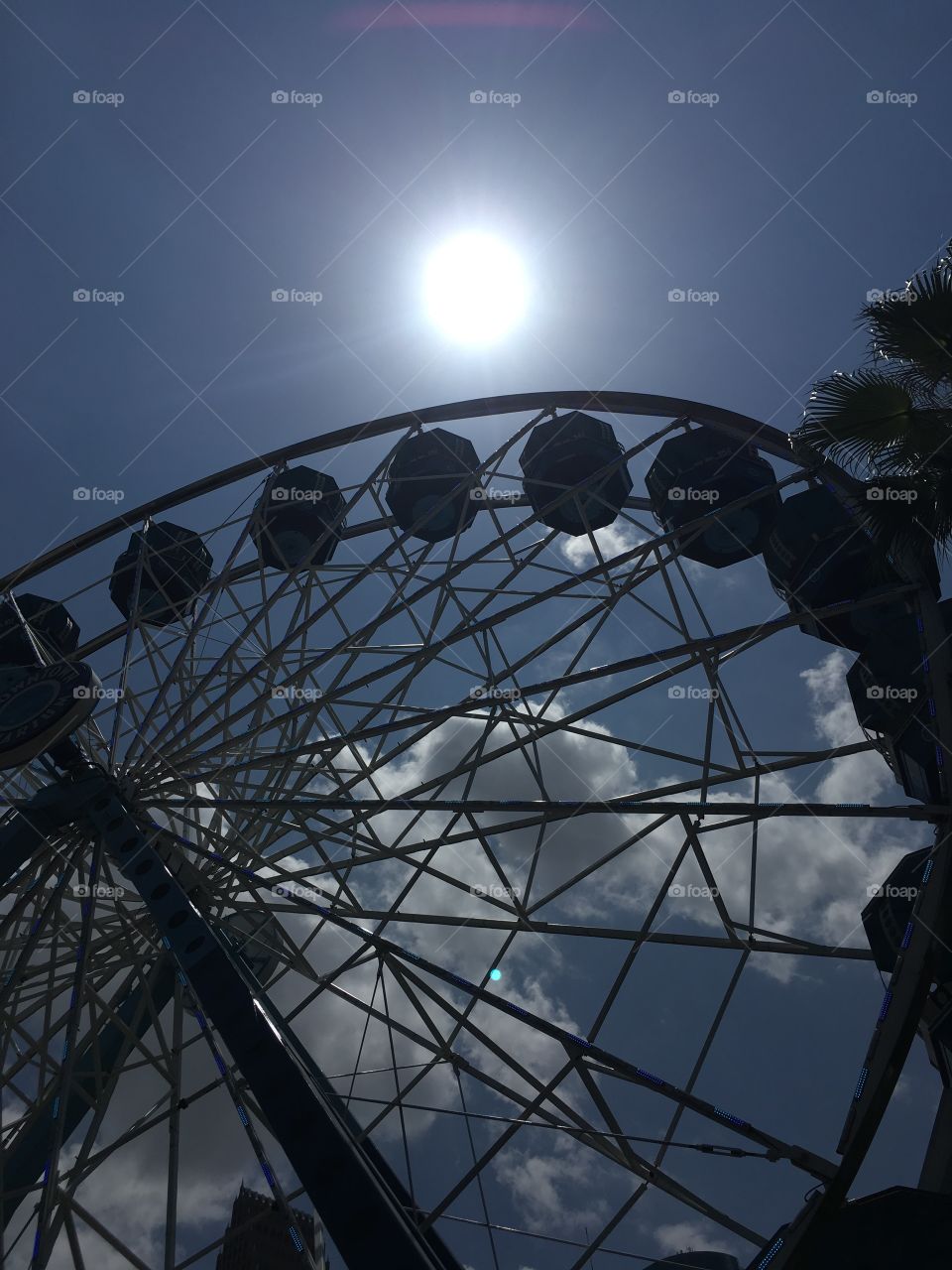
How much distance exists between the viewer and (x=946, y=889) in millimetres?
7961

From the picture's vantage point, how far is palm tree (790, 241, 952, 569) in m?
7.79

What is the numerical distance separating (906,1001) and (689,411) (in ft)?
32.7

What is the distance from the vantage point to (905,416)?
8.14 m

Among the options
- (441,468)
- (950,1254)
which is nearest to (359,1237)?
(950,1254)

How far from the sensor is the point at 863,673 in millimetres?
13531

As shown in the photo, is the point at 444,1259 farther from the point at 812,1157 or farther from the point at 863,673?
the point at 863,673

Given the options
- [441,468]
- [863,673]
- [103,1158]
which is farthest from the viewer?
[441,468]

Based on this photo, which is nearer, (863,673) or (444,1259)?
(444,1259)

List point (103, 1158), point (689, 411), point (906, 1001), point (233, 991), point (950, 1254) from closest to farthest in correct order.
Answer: point (950, 1254)
point (906, 1001)
point (233, 991)
point (103, 1158)
point (689, 411)

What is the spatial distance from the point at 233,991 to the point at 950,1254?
6.74m

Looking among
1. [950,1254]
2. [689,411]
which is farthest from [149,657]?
[950,1254]

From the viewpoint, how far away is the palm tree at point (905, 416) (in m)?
7.79

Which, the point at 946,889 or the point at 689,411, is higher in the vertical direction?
the point at 689,411

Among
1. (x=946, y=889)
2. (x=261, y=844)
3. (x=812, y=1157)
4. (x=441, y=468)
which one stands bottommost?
(x=812, y=1157)
